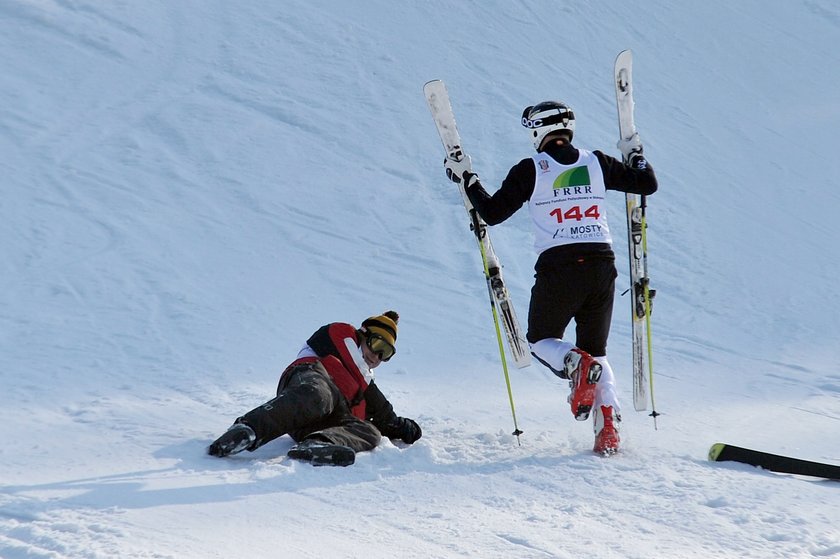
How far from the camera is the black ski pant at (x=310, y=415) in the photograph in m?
4.57

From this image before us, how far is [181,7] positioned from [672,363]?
9.88m

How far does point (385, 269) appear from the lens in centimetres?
943

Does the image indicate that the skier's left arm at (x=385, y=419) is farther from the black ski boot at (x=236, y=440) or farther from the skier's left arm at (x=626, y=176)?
the skier's left arm at (x=626, y=176)

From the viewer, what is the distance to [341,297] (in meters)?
8.72

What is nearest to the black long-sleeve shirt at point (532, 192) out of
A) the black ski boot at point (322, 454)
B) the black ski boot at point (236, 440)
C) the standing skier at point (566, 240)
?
the standing skier at point (566, 240)

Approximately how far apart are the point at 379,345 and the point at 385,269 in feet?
13.6

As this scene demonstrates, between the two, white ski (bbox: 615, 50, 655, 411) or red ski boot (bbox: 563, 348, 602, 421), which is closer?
red ski boot (bbox: 563, 348, 602, 421)

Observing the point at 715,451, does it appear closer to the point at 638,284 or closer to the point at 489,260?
the point at 638,284

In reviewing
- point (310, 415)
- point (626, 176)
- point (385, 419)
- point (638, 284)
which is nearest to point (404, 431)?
point (385, 419)

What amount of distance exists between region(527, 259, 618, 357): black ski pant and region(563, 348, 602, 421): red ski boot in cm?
25

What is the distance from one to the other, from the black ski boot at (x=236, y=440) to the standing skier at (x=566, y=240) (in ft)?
5.48

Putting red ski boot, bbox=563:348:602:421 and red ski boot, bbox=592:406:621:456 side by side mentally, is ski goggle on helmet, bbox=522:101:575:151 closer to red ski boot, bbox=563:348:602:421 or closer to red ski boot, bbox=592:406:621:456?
red ski boot, bbox=563:348:602:421

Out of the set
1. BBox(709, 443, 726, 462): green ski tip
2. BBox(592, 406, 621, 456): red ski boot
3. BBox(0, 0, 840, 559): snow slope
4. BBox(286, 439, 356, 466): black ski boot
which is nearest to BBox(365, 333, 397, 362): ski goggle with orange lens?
BBox(0, 0, 840, 559): snow slope

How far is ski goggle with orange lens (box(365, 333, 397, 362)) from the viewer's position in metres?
5.32
